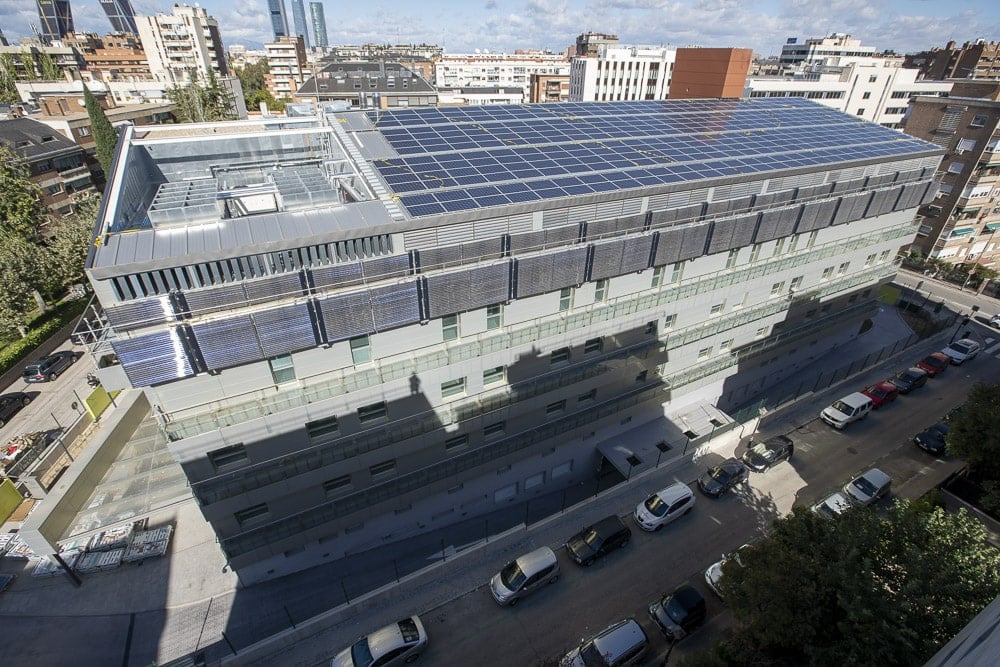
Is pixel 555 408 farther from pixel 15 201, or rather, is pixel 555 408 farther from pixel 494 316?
pixel 15 201

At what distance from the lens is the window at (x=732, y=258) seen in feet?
97.2

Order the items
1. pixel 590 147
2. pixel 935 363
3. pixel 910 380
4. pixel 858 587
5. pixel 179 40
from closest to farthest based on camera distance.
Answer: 1. pixel 858 587
2. pixel 590 147
3. pixel 910 380
4. pixel 935 363
5. pixel 179 40

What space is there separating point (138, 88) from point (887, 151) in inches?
5148

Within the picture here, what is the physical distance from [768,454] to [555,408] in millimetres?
14496

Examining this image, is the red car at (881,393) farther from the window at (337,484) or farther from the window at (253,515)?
the window at (253,515)

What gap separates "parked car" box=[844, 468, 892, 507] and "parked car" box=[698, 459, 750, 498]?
5571 mm

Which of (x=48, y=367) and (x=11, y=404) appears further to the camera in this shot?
(x=48, y=367)

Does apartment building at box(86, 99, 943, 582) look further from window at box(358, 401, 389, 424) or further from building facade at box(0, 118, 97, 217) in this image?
building facade at box(0, 118, 97, 217)

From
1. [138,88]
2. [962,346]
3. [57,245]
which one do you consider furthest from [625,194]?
[138,88]

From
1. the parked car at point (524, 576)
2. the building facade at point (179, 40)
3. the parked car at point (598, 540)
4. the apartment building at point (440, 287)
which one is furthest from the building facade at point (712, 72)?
the building facade at point (179, 40)

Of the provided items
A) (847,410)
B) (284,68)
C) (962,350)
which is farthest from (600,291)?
(284,68)

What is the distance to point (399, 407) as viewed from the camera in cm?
2225

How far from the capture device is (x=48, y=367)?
136ft

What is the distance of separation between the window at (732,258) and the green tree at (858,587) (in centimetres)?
1613
